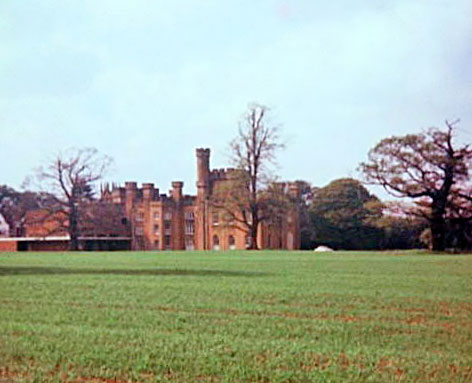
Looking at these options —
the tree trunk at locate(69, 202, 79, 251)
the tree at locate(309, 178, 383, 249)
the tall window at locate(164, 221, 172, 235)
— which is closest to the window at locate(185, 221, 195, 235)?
the tall window at locate(164, 221, 172, 235)

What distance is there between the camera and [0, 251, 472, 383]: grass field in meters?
9.09

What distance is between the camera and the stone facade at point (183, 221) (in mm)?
75750

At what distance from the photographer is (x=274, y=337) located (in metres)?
11.3

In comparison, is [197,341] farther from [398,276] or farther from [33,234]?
[33,234]

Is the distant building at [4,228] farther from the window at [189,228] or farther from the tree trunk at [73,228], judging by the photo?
the tree trunk at [73,228]

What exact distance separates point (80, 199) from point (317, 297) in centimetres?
5410

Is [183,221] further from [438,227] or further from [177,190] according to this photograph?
[438,227]

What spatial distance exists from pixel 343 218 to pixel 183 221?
18.4 m

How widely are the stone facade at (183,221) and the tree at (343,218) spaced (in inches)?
118

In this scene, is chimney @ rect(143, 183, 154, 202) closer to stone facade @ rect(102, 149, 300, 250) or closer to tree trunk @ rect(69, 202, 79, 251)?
stone facade @ rect(102, 149, 300, 250)

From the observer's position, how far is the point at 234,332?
1164cm

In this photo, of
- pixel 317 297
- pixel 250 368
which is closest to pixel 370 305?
pixel 317 297

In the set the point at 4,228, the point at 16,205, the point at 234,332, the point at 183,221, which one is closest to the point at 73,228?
the point at 183,221

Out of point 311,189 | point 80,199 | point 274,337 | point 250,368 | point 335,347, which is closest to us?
point 250,368
